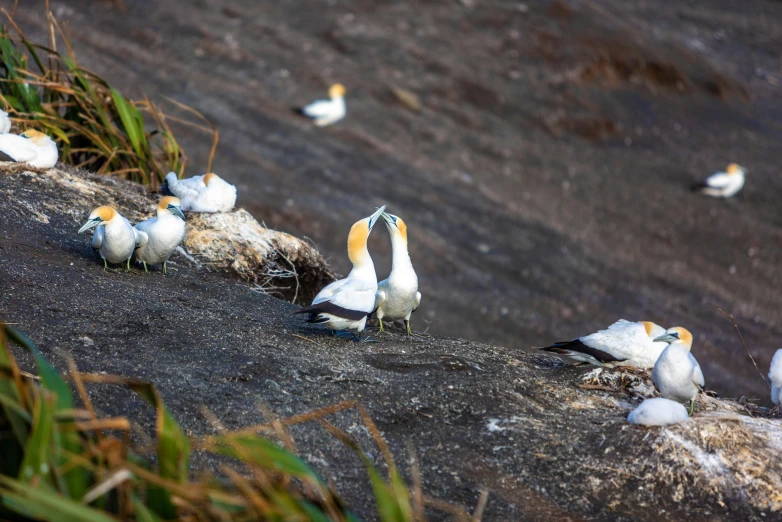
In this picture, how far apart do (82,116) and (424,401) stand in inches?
195

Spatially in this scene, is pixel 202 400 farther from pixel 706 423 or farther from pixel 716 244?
pixel 716 244

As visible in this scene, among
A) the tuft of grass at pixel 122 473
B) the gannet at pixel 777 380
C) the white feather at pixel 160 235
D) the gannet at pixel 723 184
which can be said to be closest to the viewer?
the tuft of grass at pixel 122 473

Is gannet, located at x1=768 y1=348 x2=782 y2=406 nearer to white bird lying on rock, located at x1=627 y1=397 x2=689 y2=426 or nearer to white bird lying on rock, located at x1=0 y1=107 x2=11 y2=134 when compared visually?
white bird lying on rock, located at x1=627 y1=397 x2=689 y2=426

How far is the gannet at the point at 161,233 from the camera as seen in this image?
5.52 meters

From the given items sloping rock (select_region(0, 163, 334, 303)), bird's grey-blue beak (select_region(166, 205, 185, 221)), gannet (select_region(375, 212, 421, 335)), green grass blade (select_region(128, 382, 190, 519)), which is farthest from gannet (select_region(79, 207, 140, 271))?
green grass blade (select_region(128, 382, 190, 519))

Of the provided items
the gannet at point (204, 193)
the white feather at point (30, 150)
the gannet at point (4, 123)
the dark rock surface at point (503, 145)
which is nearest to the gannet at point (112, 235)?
the gannet at point (204, 193)

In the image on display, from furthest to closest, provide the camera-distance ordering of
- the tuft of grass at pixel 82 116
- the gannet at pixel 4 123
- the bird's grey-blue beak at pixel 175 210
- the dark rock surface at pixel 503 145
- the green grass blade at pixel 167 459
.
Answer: the dark rock surface at pixel 503 145
the tuft of grass at pixel 82 116
the gannet at pixel 4 123
the bird's grey-blue beak at pixel 175 210
the green grass blade at pixel 167 459

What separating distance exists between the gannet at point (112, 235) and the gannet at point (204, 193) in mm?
1178

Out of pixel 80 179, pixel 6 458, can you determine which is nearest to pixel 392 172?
pixel 80 179

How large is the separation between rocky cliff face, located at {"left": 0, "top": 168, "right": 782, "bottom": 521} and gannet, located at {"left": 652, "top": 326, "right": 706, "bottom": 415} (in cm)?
17

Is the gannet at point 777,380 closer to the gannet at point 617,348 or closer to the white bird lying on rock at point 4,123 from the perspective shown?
the gannet at point 617,348

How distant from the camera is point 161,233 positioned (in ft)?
18.1

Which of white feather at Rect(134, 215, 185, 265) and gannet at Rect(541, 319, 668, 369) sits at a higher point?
white feather at Rect(134, 215, 185, 265)

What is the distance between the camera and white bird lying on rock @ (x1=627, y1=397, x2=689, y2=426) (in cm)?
395
